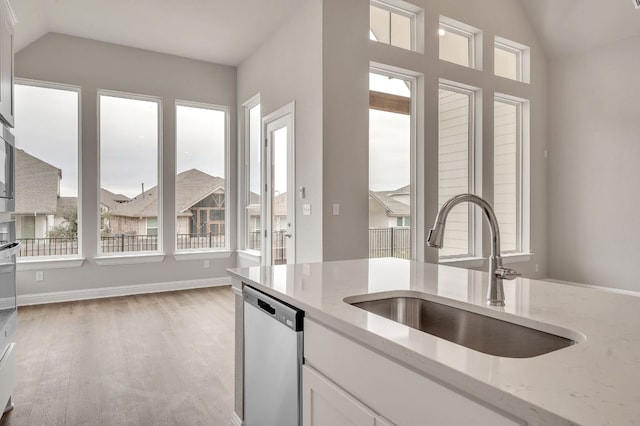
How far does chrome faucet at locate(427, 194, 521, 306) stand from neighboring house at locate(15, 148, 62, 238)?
5.22 metres

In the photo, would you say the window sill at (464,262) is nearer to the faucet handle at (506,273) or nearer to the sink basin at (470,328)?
the sink basin at (470,328)

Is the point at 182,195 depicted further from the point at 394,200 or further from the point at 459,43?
the point at 459,43

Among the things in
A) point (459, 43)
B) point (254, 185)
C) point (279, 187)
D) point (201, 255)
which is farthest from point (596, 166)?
point (201, 255)

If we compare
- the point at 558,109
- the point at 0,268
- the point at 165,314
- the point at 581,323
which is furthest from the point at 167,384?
the point at 558,109

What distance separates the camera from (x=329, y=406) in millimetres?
1253

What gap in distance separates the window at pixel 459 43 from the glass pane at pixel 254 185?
2.62 m

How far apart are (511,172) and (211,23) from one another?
451cm

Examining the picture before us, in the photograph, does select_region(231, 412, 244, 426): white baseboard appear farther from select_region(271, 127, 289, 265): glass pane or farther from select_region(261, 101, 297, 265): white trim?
select_region(271, 127, 289, 265): glass pane

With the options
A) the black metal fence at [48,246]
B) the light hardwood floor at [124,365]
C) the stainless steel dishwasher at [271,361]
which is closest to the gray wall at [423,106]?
the light hardwood floor at [124,365]

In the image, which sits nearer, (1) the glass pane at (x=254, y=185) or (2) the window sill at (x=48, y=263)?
(2) the window sill at (x=48, y=263)

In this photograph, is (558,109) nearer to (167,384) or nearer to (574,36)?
(574,36)

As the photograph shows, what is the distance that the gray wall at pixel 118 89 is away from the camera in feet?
16.3

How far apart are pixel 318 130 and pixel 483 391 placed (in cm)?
360

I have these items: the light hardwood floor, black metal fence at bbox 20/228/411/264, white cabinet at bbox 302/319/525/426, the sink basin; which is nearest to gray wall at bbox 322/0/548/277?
black metal fence at bbox 20/228/411/264
